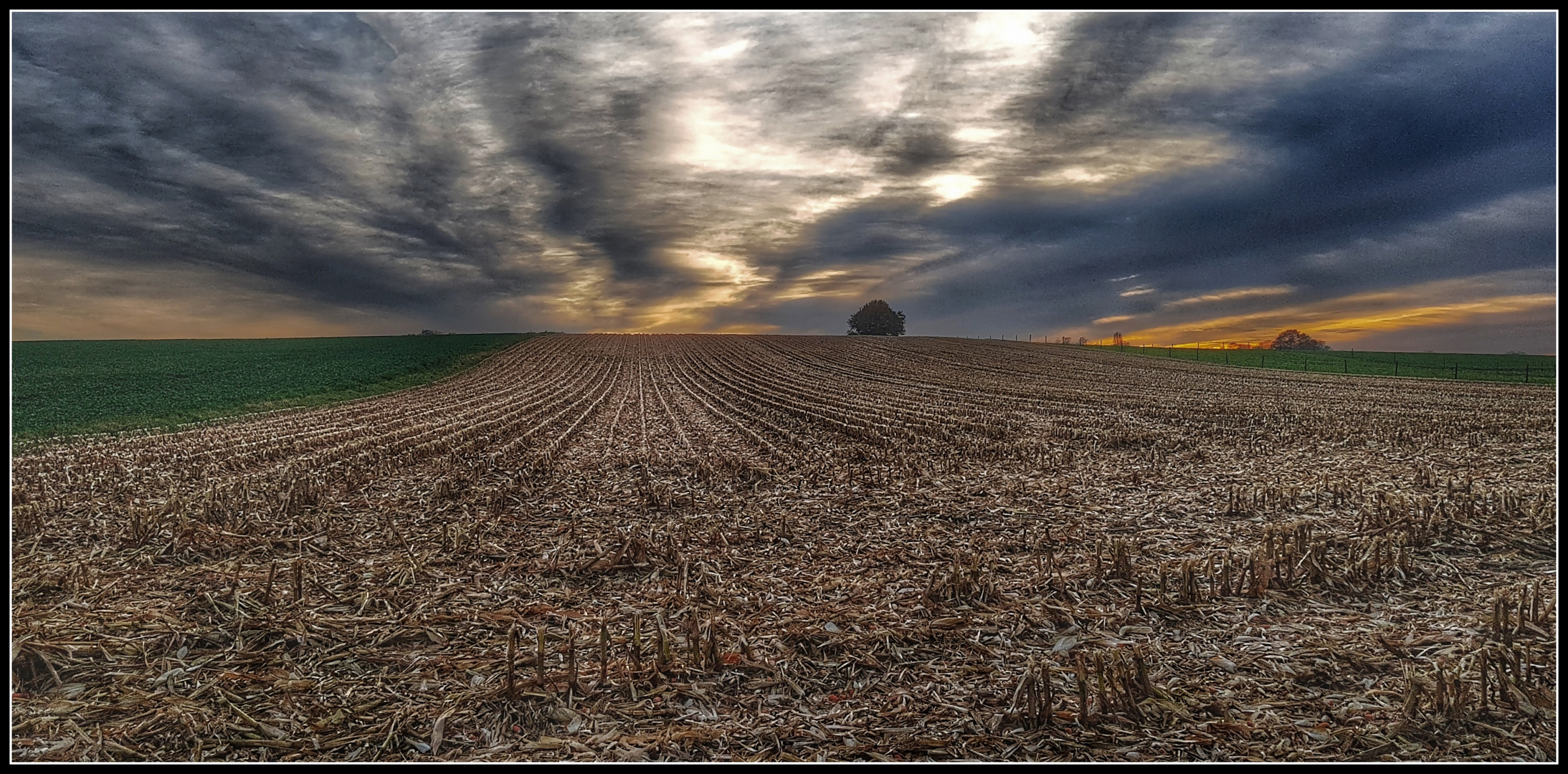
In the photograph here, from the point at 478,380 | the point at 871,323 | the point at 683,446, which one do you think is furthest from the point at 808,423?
the point at 871,323

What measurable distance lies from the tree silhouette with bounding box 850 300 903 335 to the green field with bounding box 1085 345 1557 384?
114 feet

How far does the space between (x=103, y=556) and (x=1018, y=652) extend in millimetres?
11244

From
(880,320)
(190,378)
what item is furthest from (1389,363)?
(190,378)

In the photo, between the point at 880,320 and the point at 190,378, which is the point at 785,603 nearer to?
the point at 190,378

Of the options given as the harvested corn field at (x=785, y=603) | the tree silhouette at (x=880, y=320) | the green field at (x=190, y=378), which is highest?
the tree silhouette at (x=880, y=320)

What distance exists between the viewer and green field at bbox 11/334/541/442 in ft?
79.2

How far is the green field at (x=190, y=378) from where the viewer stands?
24125 millimetres

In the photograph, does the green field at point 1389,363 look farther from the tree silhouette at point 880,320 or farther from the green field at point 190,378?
the green field at point 190,378

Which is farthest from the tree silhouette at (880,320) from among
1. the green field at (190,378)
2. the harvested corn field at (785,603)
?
the harvested corn field at (785,603)

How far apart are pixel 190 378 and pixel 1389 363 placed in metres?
91.8

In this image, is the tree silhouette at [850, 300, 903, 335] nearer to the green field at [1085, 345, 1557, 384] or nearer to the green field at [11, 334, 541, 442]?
the green field at [1085, 345, 1557, 384]

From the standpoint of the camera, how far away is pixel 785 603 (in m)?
7.39

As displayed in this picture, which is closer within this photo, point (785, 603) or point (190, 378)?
point (785, 603)

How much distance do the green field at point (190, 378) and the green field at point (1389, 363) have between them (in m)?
64.3
